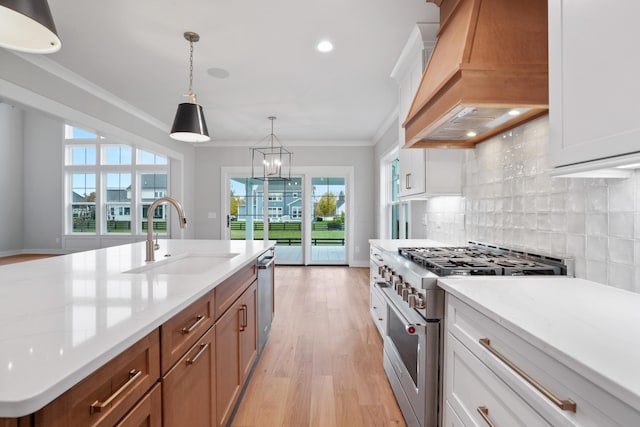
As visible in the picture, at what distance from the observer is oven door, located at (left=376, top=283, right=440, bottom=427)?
1410mm

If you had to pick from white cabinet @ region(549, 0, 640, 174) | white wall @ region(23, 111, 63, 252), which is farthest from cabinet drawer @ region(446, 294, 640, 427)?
white wall @ region(23, 111, 63, 252)

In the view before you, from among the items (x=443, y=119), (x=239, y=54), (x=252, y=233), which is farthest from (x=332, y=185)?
(x=443, y=119)

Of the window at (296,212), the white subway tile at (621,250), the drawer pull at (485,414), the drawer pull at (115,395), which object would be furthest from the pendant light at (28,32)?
the window at (296,212)

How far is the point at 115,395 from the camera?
74cm

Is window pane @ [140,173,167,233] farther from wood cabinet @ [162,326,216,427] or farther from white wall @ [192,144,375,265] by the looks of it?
wood cabinet @ [162,326,216,427]

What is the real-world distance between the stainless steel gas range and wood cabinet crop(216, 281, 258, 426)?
91 centimetres

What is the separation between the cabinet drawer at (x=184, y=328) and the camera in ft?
3.21

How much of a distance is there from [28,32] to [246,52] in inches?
75.0

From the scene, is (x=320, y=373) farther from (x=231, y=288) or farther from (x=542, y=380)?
(x=542, y=380)

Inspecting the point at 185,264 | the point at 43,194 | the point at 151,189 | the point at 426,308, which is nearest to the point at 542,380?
the point at 426,308

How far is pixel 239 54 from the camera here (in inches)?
117

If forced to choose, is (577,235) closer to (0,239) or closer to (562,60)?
(562,60)

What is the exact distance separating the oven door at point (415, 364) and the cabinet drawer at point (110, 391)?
1.09 metres

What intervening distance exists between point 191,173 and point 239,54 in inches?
161
